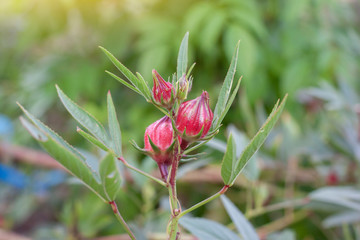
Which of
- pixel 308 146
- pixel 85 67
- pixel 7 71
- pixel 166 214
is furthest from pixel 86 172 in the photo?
pixel 7 71

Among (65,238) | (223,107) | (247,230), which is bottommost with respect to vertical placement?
(65,238)

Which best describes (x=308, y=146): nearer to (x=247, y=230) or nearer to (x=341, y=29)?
(x=247, y=230)

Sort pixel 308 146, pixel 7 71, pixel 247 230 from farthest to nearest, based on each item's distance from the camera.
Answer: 1. pixel 7 71
2. pixel 308 146
3. pixel 247 230

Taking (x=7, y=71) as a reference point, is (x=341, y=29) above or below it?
above

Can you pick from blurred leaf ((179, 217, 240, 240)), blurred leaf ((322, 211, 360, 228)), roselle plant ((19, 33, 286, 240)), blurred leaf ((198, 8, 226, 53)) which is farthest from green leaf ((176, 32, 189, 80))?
blurred leaf ((198, 8, 226, 53))

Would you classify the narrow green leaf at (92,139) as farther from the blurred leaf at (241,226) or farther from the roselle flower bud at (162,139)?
the blurred leaf at (241,226)

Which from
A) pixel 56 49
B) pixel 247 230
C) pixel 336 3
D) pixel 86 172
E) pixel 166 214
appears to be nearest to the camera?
pixel 86 172
